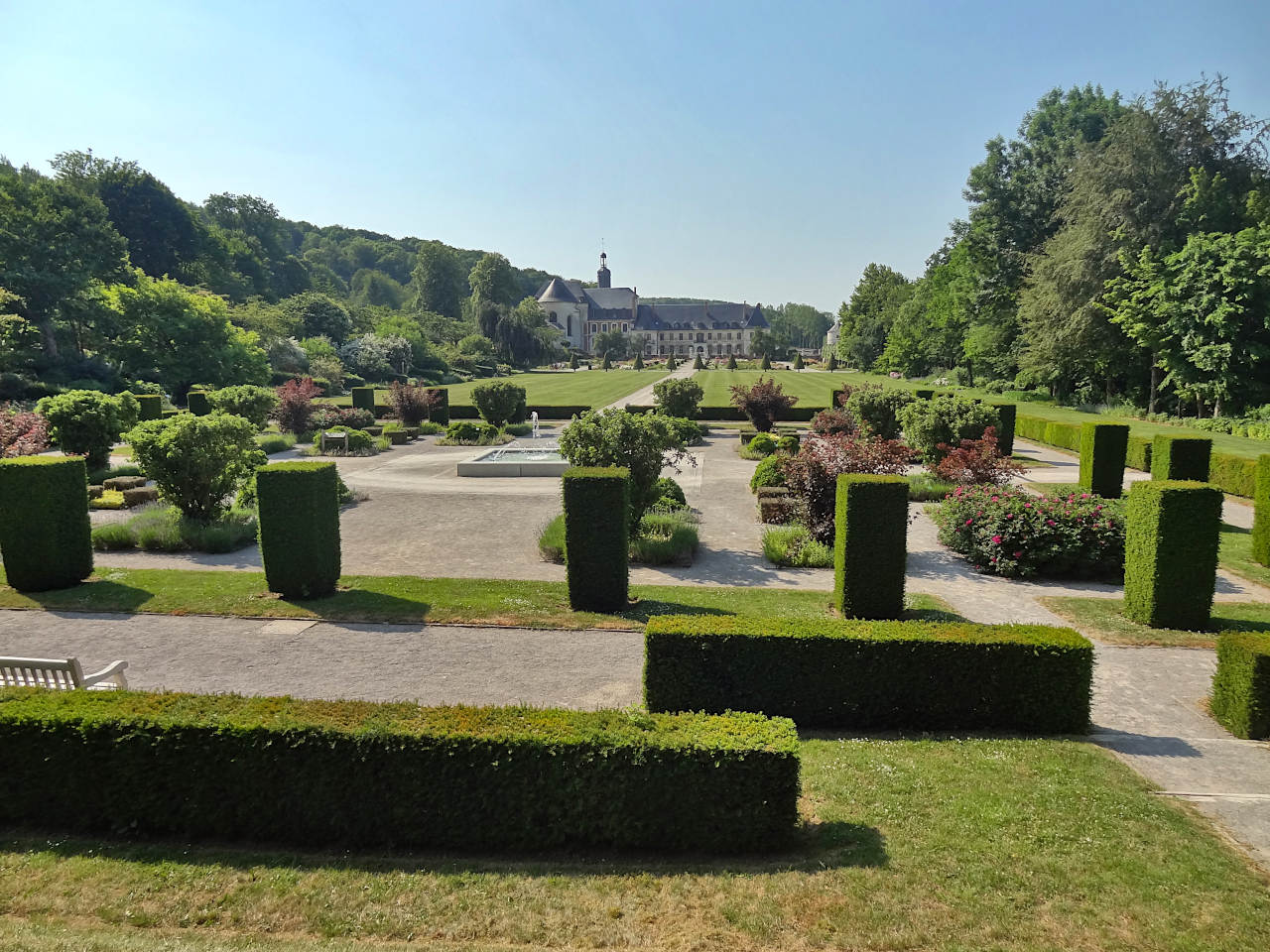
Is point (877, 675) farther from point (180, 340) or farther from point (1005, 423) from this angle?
point (180, 340)

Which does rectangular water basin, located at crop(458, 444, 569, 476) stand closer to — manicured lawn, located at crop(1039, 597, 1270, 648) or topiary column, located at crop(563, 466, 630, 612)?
topiary column, located at crop(563, 466, 630, 612)

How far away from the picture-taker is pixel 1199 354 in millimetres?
27812

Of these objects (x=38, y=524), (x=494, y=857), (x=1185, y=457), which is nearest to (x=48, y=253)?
(x=38, y=524)

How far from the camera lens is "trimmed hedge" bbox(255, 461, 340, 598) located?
395 inches

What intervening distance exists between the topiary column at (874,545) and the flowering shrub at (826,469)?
3.10m

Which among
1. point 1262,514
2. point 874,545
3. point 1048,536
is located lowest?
point 1048,536

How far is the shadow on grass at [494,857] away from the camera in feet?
14.3

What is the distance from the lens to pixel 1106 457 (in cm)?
1639

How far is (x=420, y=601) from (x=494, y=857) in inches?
231

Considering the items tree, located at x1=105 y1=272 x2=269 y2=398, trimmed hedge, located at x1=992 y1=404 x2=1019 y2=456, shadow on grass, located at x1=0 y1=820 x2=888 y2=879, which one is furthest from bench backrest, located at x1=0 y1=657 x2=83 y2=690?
tree, located at x1=105 y1=272 x2=269 y2=398

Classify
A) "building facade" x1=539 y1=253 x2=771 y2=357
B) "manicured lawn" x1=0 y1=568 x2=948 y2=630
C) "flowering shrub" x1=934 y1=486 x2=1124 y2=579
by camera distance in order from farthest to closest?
"building facade" x1=539 y1=253 x2=771 y2=357 → "flowering shrub" x1=934 y1=486 x2=1124 y2=579 → "manicured lawn" x1=0 y1=568 x2=948 y2=630

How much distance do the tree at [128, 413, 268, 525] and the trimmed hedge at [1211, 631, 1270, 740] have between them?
1373 cm

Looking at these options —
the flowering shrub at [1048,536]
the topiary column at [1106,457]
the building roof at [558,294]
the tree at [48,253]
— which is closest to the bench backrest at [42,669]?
the flowering shrub at [1048,536]

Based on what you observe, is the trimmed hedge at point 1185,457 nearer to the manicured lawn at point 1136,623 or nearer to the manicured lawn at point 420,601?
the manicured lawn at point 1136,623
